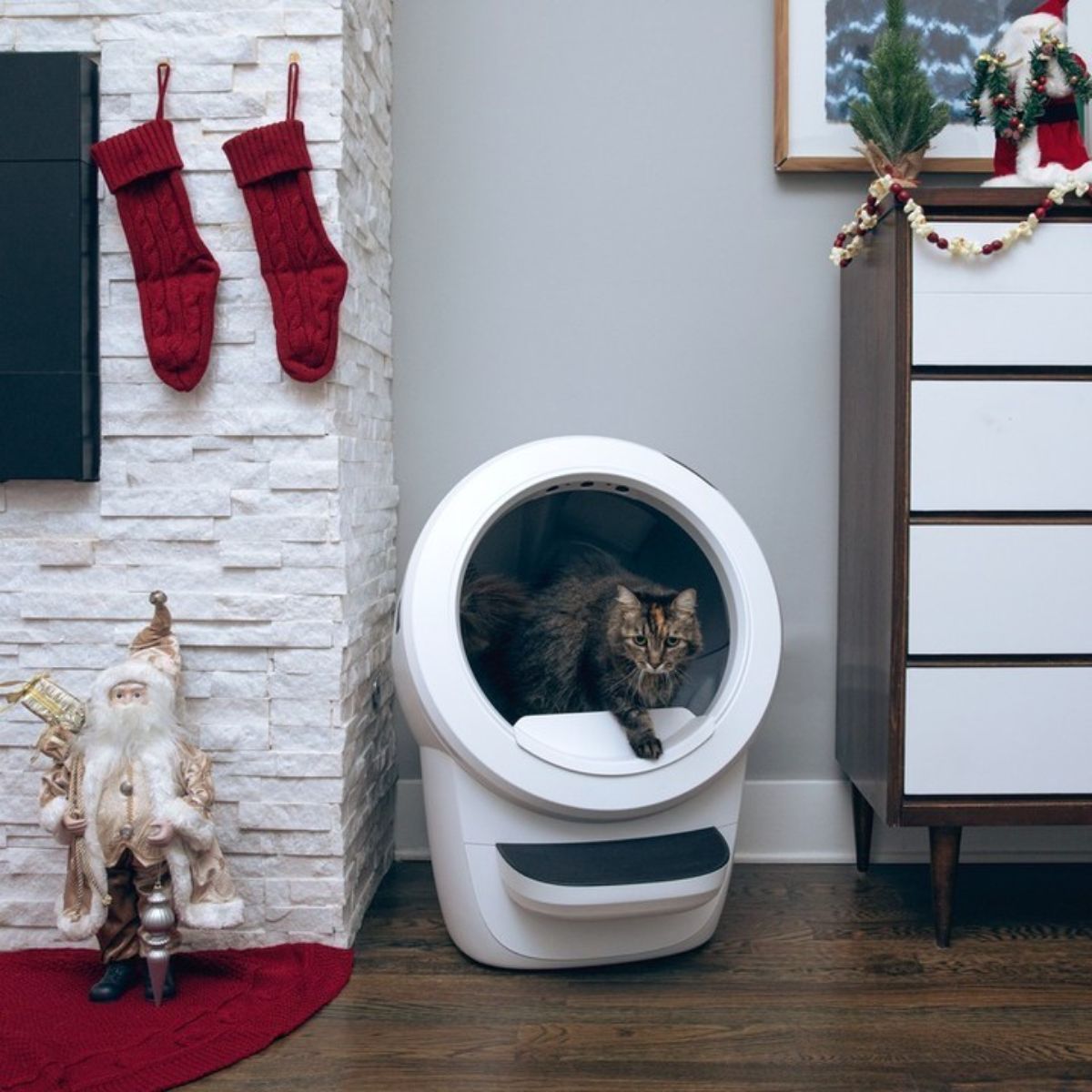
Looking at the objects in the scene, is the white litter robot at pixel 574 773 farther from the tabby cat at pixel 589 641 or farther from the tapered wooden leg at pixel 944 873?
the tapered wooden leg at pixel 944 873

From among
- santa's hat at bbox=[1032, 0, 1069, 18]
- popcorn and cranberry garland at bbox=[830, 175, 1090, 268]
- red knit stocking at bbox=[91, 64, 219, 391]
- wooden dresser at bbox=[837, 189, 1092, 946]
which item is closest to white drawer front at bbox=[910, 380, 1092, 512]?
wooden dresser at bbox=[837, 189, 1092, 946]

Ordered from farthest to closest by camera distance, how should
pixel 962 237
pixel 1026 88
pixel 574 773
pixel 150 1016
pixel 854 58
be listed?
1. pixel 854 58
2. pixel 1026 88
3. pixel 962 237
4. pixel 574 773
5. pixel 150 1016

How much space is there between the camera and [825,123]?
2.26 meters

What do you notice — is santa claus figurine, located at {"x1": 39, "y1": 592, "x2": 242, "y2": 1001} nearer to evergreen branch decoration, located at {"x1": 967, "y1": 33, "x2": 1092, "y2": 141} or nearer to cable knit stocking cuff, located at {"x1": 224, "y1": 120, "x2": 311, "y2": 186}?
cable knit stocking cuff, located at {"x1": 224, "y1": 120, "x2": 311, "y2": 186}

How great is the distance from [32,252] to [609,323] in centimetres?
107

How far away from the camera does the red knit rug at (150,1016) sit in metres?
1.47

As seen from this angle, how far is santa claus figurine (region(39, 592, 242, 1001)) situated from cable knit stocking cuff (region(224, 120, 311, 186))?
77cm

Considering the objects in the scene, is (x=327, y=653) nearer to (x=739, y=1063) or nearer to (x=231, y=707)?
(x=231, y=707)

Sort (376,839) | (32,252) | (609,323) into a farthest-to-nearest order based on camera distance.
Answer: (609,323), (376,839), (32,252)

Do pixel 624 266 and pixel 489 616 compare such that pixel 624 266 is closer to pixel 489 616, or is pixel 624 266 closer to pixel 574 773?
pixel 489 616

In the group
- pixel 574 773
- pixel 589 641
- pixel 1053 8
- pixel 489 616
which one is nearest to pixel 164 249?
pixel 489 616

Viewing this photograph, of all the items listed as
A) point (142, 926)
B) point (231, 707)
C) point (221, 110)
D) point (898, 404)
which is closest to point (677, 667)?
point (898, 404)

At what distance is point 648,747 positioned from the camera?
1778 millimetres

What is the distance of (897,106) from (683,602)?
3.00ft
